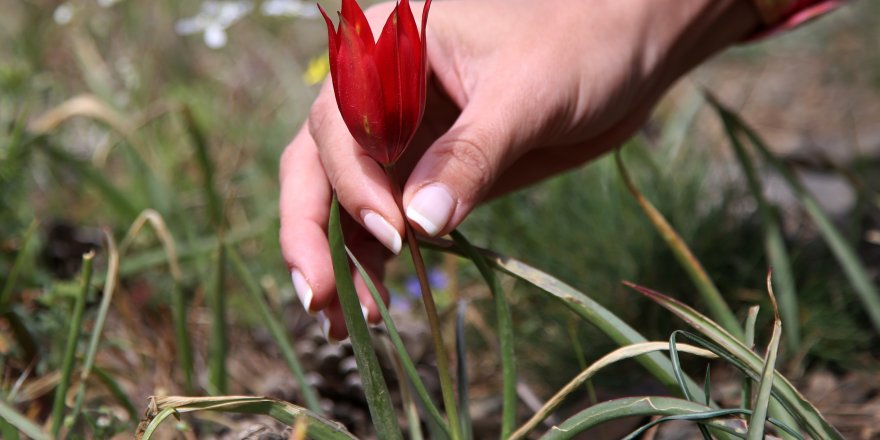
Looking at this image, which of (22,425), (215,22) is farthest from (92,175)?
(22,425)

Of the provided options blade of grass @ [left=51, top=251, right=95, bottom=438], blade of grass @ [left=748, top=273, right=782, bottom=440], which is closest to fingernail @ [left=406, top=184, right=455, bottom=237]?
blade of grass @ [left=748, top=273, right=782, bottom=440]

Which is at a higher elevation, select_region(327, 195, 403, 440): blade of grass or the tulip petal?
the tulip petal

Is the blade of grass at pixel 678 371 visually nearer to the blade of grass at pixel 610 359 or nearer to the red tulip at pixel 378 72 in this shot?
the blade of grass at pixel 610 359

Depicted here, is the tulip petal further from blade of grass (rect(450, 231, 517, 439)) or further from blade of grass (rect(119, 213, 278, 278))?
blade of grass (rect(119, 213, 278, 278))

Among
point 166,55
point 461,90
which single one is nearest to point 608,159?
point 461,90

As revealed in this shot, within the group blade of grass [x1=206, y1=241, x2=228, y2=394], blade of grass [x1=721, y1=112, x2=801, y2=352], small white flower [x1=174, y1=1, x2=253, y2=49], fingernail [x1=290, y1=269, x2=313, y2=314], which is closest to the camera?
fingernail [x1=290, y1=269, x2=313, y2=314]

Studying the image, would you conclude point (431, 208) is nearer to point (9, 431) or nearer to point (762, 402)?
Result: point (762, 402)

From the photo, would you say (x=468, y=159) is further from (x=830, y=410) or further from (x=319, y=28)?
(x=319, y=28)
